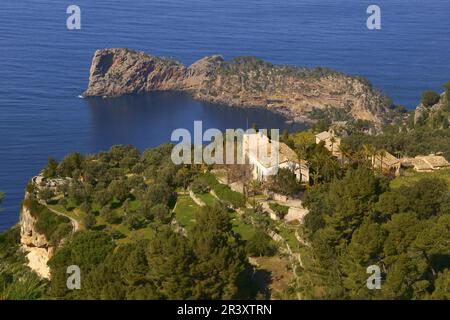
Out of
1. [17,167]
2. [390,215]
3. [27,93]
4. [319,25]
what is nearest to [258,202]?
[390,215]

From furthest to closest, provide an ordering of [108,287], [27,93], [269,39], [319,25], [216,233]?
[319,25]
[269,39]
[27,93]
[216,233]
[108,287]

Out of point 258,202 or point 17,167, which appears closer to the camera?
point 258,202

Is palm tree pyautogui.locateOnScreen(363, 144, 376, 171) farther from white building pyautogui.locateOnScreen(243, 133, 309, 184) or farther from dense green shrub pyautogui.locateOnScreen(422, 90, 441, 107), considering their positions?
dense green shrub pyautogui.locateOnScreen(422, 90, 441, 107)

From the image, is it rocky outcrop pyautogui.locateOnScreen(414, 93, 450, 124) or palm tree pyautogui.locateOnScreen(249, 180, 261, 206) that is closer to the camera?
palm tree pyautogui.locateOnScreen(249, 180, 261, 206)

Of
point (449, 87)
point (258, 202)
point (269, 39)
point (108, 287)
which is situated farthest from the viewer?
point (269, 39)

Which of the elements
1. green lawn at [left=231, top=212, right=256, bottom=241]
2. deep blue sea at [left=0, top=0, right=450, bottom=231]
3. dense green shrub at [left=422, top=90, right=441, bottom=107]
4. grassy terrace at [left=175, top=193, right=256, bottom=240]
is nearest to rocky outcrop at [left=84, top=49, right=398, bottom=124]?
deep blue sea at [left=0, top=0, right=450, bottom=231]

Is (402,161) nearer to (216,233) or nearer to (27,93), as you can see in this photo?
(216,233)
